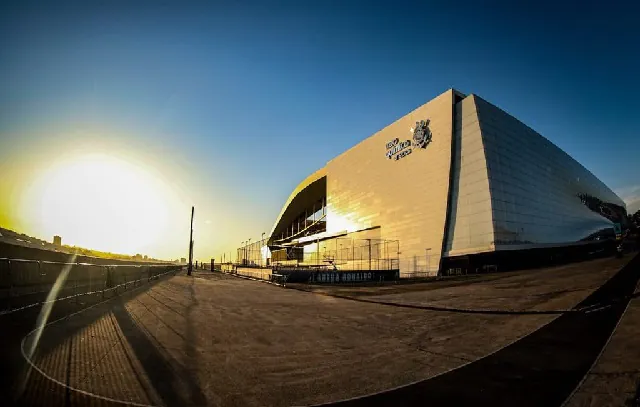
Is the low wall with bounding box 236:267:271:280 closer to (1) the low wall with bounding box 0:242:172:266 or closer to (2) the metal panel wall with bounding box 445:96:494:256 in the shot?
(1) the low wall with bounding box 0:242:172:266

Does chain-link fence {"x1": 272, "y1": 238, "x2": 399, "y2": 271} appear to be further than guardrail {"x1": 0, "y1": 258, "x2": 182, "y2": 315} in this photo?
Yes

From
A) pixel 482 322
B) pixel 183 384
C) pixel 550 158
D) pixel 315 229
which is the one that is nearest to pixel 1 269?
pixel 183 384

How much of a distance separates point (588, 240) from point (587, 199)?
1835 centimetres

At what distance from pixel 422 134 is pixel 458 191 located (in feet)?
31.3

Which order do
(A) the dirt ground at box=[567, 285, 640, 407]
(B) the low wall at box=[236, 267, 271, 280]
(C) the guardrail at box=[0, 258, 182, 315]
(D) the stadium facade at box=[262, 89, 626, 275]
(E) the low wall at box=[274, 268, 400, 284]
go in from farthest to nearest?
(B) the low wall at box=[236, 267, 271, 280] < (D) the stadium facade at box=[262, 89, 626, 275] < (E) the low wall at box=[274, 268, 400, 284] < (C) the guardrail at box=[0, 258, 182, 315] < (A) the dirt ground at box=[567, 285, 640, 407]

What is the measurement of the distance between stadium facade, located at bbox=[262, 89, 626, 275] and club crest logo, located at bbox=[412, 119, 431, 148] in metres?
0.14

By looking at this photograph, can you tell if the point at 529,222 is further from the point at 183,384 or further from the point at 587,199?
the point at 183,384

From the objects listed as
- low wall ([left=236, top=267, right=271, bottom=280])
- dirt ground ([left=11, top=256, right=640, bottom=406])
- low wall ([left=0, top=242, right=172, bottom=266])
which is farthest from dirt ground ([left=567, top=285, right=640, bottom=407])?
low wall ([left=236, top=267, right=271, bottom=280])

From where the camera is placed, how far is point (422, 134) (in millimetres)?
40250

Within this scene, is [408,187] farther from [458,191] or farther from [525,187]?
[525,187]

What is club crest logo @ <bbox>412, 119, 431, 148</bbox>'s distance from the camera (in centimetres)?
3977

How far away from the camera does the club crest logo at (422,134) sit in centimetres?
3977

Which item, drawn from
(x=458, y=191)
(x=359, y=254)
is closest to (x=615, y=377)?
(x=458, y=191)

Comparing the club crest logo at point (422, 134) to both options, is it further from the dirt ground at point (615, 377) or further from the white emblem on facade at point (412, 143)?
the dirt ground at point (615, 377)
